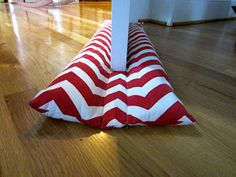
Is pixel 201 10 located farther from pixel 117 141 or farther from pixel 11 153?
pixel 11 153

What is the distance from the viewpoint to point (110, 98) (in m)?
0.54

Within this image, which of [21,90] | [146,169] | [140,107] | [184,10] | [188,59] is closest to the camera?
[146,169]

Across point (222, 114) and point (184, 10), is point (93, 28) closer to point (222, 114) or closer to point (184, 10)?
point (184, 10)

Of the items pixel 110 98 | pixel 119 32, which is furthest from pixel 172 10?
pixel 110 98

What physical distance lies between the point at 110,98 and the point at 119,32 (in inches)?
9.4

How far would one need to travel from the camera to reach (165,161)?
0.39 meters

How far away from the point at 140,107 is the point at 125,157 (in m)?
0.15

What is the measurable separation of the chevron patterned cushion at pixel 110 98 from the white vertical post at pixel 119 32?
6 centimetres

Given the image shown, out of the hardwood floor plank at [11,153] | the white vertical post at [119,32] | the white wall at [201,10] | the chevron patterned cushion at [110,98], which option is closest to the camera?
the hardwood floor plank at [11,153]

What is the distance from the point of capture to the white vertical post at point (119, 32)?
61 cm

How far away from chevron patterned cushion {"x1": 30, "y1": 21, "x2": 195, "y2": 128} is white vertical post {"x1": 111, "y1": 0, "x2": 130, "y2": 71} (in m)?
0.06

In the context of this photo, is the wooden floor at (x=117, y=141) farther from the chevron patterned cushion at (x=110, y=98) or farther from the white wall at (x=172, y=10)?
the white wall at (x=172, y=10)

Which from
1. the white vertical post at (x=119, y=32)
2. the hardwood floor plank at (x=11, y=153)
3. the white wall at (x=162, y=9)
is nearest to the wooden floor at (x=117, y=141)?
the hardwood floor plank at (x=11, y=153)

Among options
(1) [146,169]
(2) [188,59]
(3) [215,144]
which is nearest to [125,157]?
(1) [146,169]
